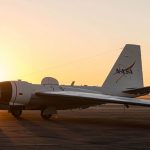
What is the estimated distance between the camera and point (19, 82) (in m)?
30.0

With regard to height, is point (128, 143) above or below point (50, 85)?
below

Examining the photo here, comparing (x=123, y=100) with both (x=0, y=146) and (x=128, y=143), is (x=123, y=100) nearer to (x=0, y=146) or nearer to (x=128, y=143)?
(x=128, y=143)

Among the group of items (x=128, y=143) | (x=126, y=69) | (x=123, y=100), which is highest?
(x=126, y=69)

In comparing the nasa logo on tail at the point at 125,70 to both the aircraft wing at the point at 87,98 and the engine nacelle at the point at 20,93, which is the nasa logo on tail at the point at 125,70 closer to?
the aircraft wing at the point at 87,98

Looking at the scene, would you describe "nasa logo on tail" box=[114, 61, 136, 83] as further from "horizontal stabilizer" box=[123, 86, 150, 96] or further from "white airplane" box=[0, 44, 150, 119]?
"horizontal stabilizer" box=[123, 86, 150, 96]

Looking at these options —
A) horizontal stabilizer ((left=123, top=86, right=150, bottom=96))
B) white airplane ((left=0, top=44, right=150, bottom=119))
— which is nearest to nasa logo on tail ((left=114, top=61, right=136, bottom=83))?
white airplane ((left=0, top=44, right=150, bottom=119))

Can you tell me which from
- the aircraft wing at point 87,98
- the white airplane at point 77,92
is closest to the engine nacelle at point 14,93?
the white airplane at point 77,92

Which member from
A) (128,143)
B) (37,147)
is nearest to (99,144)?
(128,143)

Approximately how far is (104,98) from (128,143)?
979cm

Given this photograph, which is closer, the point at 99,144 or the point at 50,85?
the point at 99,144

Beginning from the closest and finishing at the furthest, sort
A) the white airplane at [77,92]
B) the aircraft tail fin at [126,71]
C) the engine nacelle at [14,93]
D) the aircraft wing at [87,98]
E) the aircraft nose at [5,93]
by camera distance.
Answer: the aircraft wing at [87,98], the white airplane at [77,92], the aircraft nose at [5,93], the engine nacelle at [14,93], the aircraft tail fin at [126,71]

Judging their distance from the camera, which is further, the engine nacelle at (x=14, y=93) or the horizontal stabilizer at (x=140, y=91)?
the horizontal stabilizer at (x=140, y=91)

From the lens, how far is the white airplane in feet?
93.1

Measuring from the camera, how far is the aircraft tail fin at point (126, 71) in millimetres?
35500
